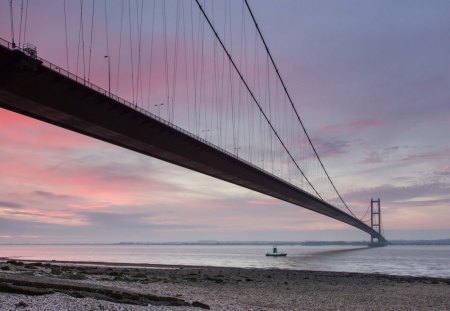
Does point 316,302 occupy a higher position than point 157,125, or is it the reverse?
point 157,125

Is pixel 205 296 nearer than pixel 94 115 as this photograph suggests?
Yes

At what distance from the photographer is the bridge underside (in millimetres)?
36156

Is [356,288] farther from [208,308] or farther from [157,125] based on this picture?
[157,125]

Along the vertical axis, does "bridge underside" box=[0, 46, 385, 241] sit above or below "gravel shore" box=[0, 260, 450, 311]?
above

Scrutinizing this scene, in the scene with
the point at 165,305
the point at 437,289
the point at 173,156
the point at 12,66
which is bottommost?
the point at 437,289

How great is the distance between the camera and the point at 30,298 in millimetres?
17453

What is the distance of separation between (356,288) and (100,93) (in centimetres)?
2529

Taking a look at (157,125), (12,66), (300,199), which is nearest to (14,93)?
(12,66)

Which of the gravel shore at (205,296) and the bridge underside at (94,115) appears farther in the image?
the bridge underside at (94,115)

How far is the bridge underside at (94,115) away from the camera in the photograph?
1423 inches

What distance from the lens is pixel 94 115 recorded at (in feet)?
144

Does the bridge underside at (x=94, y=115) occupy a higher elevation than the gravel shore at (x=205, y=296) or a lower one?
higher

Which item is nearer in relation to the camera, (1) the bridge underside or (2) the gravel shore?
(2) the gravel shore

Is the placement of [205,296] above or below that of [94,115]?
below
